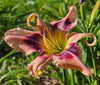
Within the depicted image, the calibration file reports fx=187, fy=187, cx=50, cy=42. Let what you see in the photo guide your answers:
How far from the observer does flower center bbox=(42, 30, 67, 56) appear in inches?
38.0

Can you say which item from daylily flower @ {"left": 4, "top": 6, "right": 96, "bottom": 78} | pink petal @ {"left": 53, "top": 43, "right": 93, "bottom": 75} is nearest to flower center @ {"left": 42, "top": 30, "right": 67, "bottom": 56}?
daylily flower @ {"left": 4, "top": 6, "right": 96, "bottom": 78}

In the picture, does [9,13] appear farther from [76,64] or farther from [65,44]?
[76,64]

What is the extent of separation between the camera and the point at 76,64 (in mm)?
752

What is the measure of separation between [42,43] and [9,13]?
1.78 meters

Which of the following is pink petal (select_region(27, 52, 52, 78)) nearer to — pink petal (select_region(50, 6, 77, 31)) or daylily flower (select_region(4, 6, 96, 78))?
daylily flower (select_region(4, 6, 96, 78))

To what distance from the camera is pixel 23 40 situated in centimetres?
95

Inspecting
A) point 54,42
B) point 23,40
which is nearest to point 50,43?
point 54,42

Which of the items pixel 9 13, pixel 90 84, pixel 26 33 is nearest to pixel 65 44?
pixel 26 33


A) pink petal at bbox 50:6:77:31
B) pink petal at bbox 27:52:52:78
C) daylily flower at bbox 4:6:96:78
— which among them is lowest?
pink petal at bbox 27:52:52:78

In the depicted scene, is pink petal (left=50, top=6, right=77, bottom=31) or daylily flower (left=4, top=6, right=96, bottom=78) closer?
daylily flower (left=4, top=6, right=96, bottom=78)

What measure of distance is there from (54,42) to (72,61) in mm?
245

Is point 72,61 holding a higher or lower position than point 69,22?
lower

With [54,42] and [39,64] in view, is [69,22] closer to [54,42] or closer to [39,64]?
[54,42]

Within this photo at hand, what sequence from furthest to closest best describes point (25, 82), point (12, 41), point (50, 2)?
point (50, 2) < point (25, 82) < point (12, 41)
